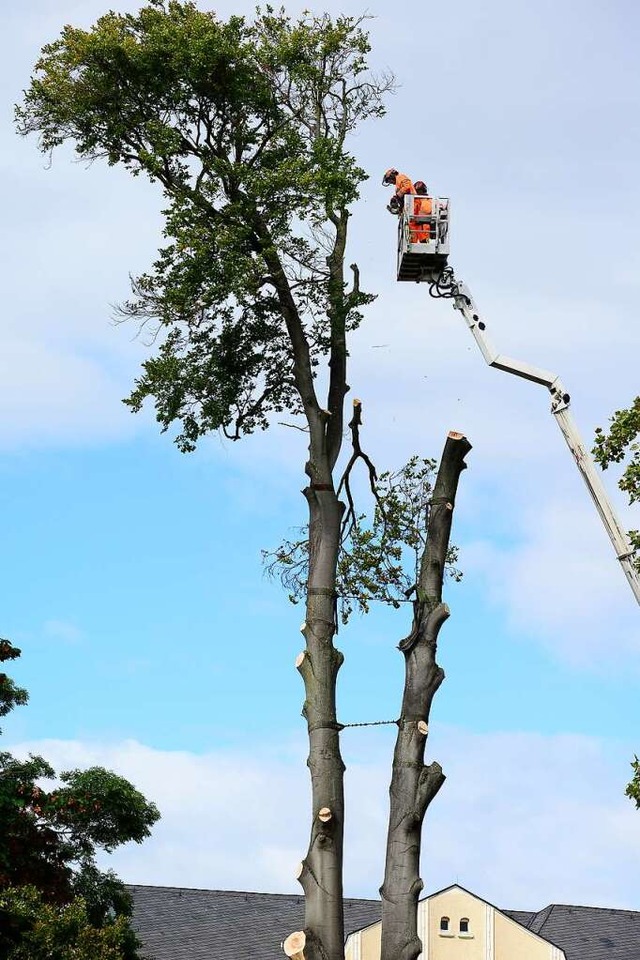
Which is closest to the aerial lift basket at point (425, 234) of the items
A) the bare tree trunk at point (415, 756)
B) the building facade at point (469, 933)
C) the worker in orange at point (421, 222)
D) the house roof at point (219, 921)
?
the worker in orange at point (421, 222)

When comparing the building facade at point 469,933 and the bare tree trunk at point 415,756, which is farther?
the building facade at point 469,933

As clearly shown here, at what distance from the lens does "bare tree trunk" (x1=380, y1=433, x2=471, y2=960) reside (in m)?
16.3

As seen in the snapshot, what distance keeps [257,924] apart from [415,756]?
2279 centimetres

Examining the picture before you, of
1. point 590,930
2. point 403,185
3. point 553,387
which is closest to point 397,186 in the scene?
point 403,185

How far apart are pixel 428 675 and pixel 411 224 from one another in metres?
5.40

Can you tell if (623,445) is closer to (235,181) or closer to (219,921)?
(235,181)

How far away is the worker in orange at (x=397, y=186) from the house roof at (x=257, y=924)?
22.2 metres

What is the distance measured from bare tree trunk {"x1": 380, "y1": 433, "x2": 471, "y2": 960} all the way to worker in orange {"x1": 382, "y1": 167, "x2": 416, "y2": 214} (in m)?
3.00

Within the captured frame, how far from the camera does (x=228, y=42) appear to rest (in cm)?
1881

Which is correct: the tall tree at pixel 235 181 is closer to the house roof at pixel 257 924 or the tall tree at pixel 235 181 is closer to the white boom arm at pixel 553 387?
the white boom arm at pixel 553 387

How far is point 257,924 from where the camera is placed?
124 ft

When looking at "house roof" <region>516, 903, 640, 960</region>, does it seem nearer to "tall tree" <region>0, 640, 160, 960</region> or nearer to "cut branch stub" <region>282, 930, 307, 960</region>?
"tall tree" <region>0, 640, 160, 960</region>

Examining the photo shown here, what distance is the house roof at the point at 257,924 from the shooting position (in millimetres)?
36312

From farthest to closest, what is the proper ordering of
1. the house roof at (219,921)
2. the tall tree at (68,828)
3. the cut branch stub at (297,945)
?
the house roof at (219,921), the tall tree at (68,828), the cut branch stub at (297,945)
